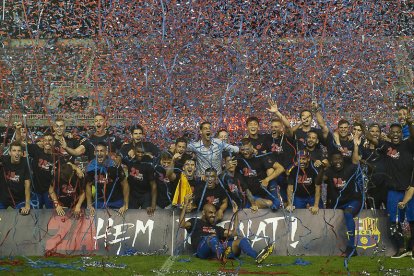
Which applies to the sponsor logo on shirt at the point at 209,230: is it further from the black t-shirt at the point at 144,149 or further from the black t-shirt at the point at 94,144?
the black t-shirt at the point at 94,144

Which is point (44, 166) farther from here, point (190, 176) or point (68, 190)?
point (190, 176)

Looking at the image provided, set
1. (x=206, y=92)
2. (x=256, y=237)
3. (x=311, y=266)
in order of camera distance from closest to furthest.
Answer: (x=311, y=266) → (x=256, y=237) → (x=206, y=92)

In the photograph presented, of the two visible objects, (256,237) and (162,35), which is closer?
(256,237)

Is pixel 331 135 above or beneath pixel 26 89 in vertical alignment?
beneath

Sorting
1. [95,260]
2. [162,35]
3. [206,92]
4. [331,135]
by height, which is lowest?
[95,260]

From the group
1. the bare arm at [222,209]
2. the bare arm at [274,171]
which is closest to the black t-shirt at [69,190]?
the bare arm at [222,209]

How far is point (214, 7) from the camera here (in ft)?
48.4

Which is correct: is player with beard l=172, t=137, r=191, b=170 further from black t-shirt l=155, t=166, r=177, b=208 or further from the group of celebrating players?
black t-shirt l=155, t=166, r=177, b=208

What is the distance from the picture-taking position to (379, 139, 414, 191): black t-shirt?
998 centimetres

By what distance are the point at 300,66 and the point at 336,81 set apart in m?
0.72

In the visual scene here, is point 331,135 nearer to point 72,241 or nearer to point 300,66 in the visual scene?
point 72,241

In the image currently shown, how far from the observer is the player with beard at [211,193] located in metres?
9.97

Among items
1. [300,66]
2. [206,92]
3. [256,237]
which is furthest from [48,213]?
[300,66]

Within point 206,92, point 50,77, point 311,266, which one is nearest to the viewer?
point 311,266
